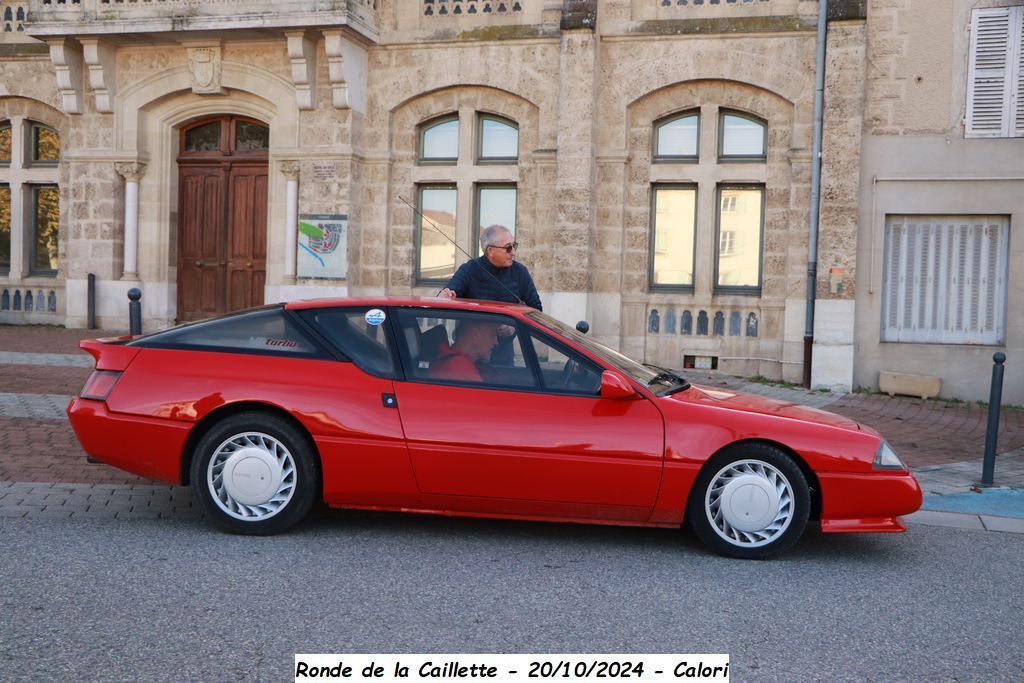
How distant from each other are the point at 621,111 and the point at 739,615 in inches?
478

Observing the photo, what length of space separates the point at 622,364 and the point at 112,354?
2943mm

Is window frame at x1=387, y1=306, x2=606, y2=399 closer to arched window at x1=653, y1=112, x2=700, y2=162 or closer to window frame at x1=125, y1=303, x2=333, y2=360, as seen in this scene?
window frame at x1=125, y1=303, x2=333, y2=360

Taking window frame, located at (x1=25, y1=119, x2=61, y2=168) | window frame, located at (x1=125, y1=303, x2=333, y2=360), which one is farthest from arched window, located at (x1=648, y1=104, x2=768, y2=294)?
window frame, located at (x1=125, y1=303, x2=333, y2=360)

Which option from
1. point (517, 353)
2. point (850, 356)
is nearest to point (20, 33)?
point (850, 356)

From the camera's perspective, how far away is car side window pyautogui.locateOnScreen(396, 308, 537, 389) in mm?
6074

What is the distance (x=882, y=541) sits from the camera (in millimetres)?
6527

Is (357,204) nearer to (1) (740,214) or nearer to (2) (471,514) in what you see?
(1) (740,214)

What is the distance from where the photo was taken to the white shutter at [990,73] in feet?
47.4

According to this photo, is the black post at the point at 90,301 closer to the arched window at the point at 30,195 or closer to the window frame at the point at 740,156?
the arched window at the point at 30,195

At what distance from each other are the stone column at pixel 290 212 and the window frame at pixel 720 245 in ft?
21.3

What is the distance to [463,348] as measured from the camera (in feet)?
20.2

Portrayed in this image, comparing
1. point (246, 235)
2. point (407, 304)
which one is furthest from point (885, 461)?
point (246, 235)

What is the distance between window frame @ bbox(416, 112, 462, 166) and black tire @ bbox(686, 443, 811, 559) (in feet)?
39.0

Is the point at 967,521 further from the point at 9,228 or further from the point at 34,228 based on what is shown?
the point at 9,228
